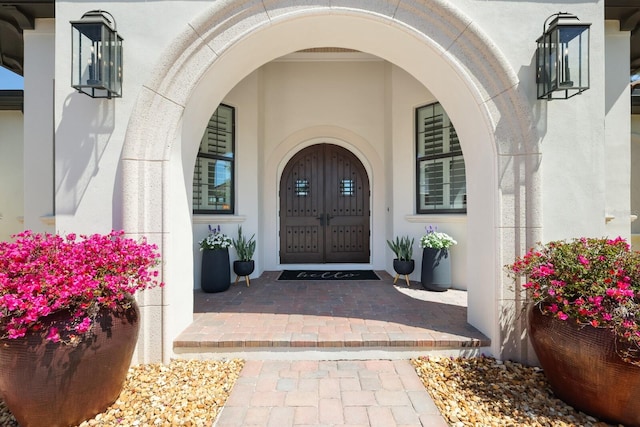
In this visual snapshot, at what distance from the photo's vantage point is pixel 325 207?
249 inches

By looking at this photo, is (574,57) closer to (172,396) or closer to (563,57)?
(563,57)

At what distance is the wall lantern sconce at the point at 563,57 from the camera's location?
264cm

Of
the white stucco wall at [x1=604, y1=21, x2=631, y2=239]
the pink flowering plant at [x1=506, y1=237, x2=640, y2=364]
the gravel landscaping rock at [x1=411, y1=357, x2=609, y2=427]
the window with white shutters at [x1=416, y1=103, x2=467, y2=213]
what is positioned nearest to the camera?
the pink flowering plant at [x1=506, y1=237, x2=640, y2=364]

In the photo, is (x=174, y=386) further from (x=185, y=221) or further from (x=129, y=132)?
(x=129, y=132)

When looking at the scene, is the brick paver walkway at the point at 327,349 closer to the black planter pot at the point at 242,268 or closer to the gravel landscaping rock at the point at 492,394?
the gravel landscaping rock at the point at 492,394

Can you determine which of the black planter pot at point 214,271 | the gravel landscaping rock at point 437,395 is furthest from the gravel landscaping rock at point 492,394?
the black planter pot at point 214,271

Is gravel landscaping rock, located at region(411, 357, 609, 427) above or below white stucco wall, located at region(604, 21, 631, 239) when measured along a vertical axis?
below

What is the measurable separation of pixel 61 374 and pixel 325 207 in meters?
4.82

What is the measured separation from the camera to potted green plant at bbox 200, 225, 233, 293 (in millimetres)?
4516

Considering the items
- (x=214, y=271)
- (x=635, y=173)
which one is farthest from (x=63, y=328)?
(x=635, y=173)

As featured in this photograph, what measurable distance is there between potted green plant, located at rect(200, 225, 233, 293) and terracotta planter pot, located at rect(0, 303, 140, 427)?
223 cm

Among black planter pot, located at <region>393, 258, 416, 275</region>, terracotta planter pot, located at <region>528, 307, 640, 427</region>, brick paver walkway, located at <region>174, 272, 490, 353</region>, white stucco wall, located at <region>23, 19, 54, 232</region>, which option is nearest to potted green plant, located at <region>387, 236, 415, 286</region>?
black planter pot, located at <region>393, 258, 416, 275</region>

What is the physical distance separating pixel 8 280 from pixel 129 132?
147 centimetres

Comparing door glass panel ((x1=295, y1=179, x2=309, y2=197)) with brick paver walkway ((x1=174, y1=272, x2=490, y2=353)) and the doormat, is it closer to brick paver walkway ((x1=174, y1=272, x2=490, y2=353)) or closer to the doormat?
the doormat
